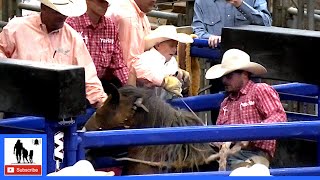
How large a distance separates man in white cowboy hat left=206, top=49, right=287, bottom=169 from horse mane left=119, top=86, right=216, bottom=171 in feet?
1.33

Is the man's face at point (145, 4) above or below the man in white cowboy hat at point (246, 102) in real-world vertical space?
above

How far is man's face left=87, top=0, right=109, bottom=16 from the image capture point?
652 cm

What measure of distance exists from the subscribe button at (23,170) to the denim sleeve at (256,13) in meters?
3.40

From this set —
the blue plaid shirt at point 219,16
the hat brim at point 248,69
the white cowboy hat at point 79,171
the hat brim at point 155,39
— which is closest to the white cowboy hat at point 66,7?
the hat brim at point 155,39

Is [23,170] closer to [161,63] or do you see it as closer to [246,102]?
[246,102]

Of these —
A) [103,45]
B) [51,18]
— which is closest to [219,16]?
[103,45]

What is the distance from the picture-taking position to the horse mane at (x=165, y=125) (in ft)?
17.7

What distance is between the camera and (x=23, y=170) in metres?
4.49

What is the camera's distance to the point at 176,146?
17.9 feet

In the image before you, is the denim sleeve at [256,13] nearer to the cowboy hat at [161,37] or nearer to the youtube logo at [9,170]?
the cowboy hat at [161,37]

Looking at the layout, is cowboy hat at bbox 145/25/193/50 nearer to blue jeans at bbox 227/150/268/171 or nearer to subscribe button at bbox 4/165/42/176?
blue jeans at bbox 227/150/268/171

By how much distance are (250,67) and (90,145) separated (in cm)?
152

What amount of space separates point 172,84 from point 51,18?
905 mm
